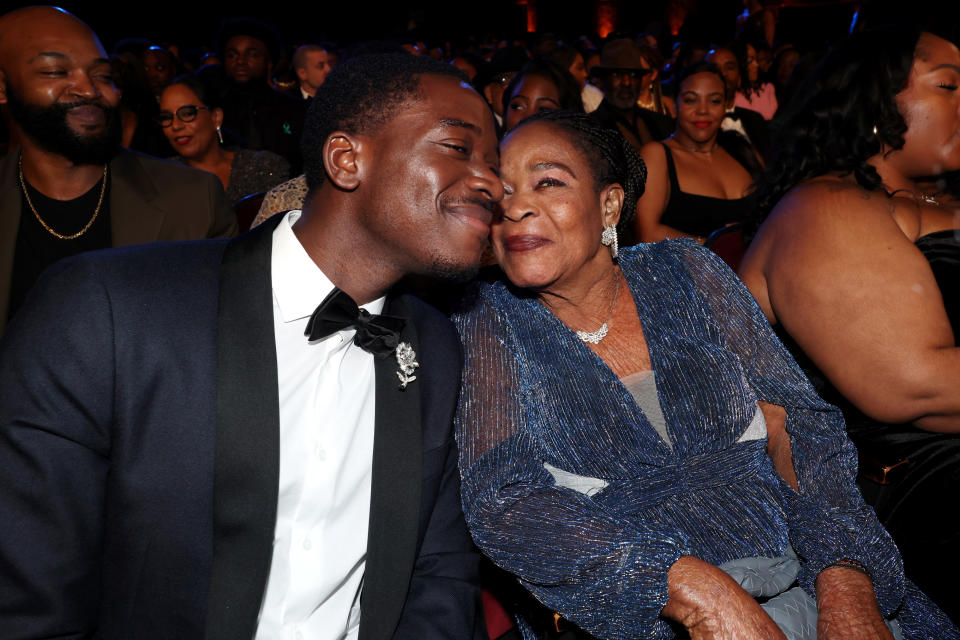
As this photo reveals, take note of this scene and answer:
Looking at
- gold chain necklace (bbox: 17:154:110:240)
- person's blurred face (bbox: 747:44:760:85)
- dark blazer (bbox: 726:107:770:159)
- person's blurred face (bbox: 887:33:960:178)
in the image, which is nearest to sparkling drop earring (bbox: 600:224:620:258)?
person's blurred face (bbox: 887:33:960:178)

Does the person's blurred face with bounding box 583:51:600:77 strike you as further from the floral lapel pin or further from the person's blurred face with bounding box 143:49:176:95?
the floral lapel pin

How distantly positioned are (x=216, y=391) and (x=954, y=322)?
2.26 meters

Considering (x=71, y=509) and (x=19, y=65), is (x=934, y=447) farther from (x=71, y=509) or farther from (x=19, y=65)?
(x=19, y=65)

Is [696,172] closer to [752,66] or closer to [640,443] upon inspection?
[640,443]

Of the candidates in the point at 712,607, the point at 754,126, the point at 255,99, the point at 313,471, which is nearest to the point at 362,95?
the point at 313,471

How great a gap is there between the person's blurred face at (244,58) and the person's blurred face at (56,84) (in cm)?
370

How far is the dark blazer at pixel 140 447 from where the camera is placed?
53.9 inches

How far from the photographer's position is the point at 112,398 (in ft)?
4.68

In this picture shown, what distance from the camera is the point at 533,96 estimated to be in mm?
4371

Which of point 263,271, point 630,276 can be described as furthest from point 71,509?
point 630,276

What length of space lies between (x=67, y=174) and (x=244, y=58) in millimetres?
3950

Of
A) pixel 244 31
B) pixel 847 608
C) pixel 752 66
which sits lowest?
pixel 847 608

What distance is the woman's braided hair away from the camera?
90.8 inches

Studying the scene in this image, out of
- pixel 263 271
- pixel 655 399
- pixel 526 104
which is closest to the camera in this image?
pixel 263 271
